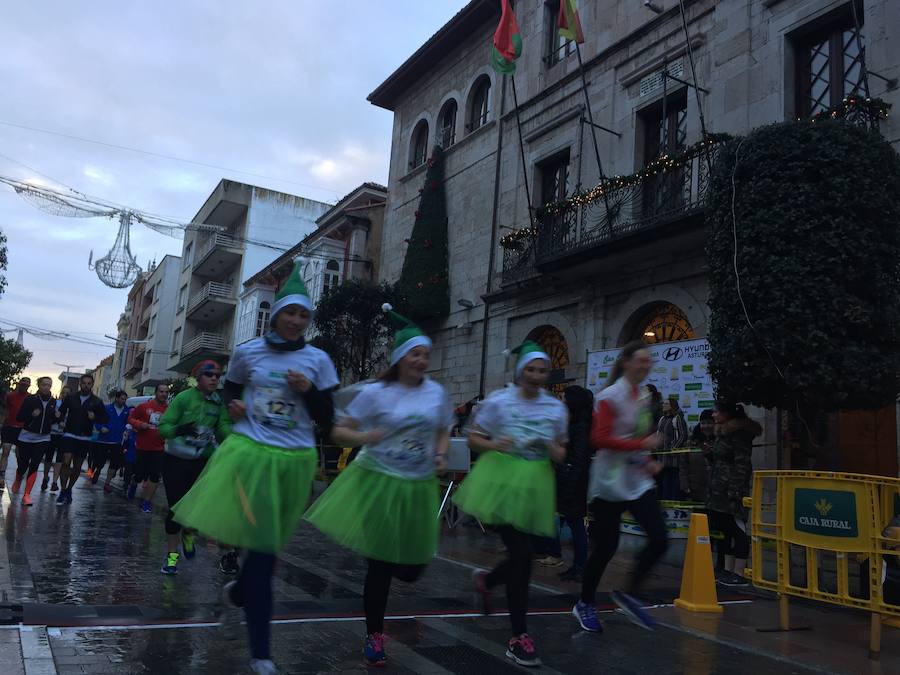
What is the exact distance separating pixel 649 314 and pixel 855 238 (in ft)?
20.0

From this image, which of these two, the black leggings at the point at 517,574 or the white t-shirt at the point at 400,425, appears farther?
the black leggings at the point at 517,574

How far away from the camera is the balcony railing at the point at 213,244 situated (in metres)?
43.1

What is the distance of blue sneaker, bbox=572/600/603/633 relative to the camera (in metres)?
5.21

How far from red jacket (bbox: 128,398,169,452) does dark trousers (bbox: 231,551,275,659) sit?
7.82 m

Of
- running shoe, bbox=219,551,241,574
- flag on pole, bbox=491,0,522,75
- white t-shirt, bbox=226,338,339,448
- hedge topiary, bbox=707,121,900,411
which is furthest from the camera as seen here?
flag on pole, bbox=491,0,522,75

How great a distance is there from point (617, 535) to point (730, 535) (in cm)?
351

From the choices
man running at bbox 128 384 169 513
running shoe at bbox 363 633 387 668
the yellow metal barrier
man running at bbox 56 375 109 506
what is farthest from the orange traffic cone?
man running at bbox 56 375 109 506

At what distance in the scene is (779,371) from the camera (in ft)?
27.4

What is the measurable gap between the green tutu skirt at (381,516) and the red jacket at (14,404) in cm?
961

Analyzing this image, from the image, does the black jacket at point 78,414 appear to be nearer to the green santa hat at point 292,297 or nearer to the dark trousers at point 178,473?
the dark trousers at point 178,473

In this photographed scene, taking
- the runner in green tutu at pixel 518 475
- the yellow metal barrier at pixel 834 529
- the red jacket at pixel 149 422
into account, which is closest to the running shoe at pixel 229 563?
the runner in green tutu at pixel 518 475

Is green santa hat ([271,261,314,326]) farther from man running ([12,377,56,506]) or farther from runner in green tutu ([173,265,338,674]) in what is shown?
man running ([12,377,56,506])

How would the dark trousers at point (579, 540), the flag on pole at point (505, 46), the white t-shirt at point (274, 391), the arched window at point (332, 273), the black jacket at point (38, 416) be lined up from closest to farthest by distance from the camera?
the white t-shirt at point (274, 391) → the dark trousers at point (579, 540) → the black jacket at point (38, 416) → the flag on pole at point (505, 46) → the arched window at point (332, 273)

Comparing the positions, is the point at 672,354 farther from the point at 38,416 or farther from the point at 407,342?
the point at 38,416
